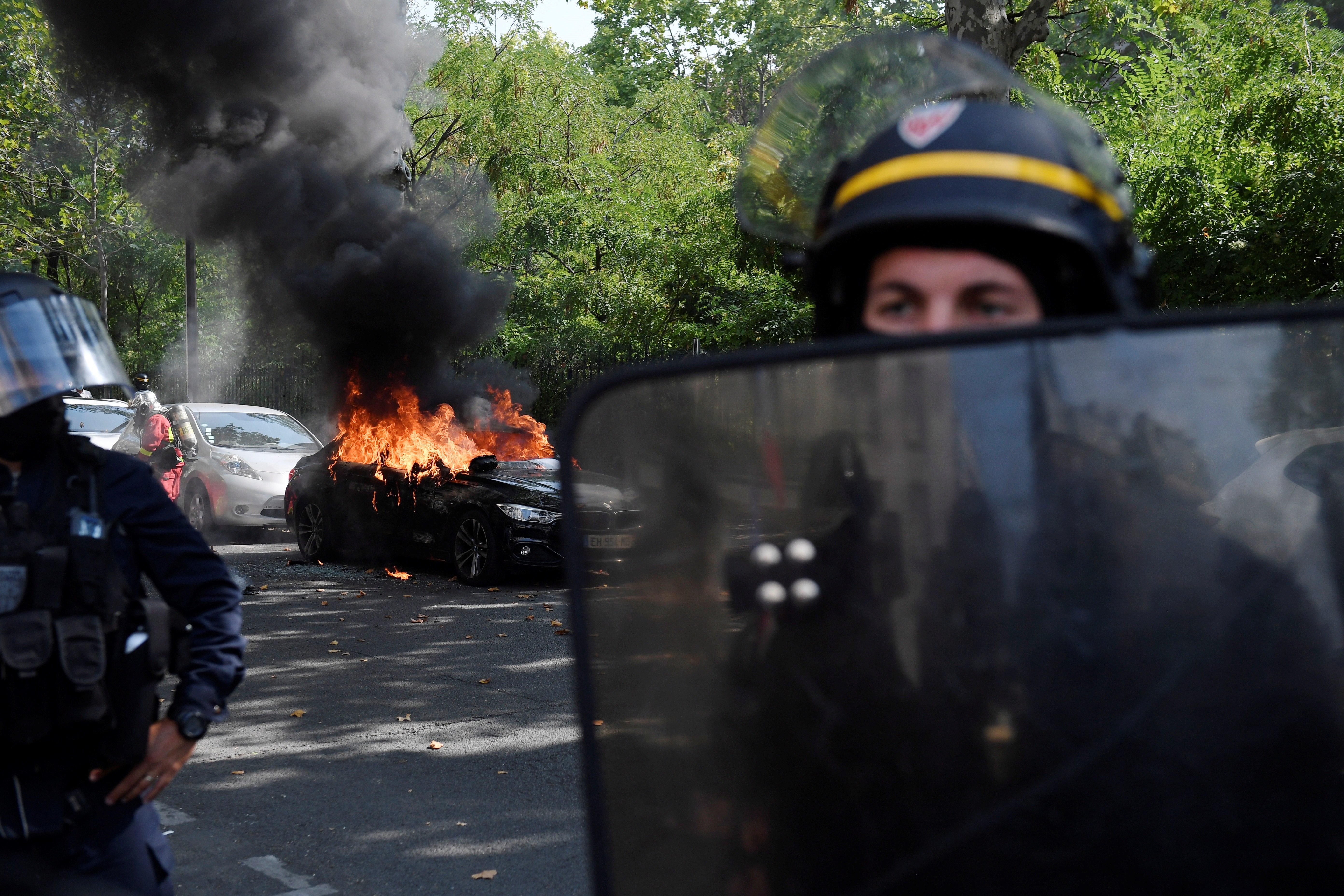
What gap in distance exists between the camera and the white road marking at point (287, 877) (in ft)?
12.2

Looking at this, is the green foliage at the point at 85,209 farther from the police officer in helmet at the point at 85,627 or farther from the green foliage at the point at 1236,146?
the police officer in helmet at the point at 85,627

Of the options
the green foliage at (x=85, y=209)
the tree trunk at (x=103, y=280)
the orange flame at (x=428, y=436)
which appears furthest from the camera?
the tree trunk at (x=103, y=280)

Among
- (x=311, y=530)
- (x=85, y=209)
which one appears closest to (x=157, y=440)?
(x=311, y=530)

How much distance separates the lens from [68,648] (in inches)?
84.4

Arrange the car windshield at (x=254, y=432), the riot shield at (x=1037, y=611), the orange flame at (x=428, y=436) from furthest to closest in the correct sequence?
the car windshield at (x=254, y=432) → the orange flame at (x=428, y=436) → the riot shield at (x=1037, y=611)

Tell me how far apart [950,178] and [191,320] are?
2335cm

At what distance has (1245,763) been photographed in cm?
79

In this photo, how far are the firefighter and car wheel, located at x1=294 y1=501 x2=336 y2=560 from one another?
1355 millimetres

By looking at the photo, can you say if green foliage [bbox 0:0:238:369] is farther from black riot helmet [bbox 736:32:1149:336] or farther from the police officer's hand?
black riot helmet [bbox 736:32:1149:336]

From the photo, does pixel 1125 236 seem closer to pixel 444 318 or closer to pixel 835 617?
pixel 835 617

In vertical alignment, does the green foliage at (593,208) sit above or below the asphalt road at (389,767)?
above

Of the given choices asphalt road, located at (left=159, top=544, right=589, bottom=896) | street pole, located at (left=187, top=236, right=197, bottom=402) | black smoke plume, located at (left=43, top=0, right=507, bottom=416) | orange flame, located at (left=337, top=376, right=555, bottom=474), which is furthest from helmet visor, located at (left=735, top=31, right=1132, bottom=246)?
street pole, located at (left=187, top=236, right=197, bottom=402)

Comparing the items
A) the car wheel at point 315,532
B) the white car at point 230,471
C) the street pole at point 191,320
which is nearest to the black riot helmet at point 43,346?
the car wheel at point 315,532

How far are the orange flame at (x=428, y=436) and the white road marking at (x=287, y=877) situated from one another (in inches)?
267
